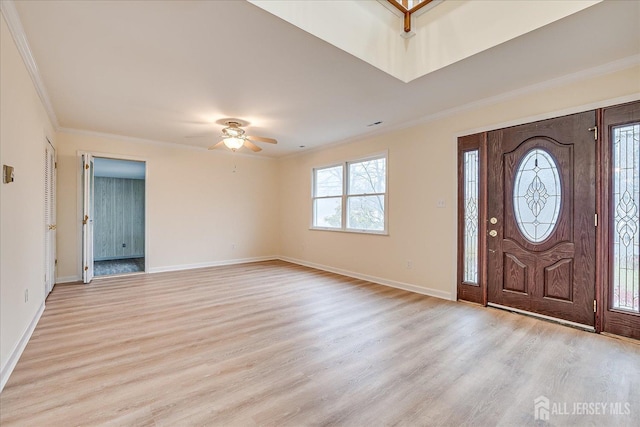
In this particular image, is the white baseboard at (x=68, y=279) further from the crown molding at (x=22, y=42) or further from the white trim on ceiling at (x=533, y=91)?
the white trim on ceiling at (x=533, y=91)

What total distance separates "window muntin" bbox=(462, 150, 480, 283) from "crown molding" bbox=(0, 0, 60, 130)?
461cm

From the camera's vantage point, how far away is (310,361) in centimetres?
232

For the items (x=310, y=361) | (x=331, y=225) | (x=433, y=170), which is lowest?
(x=310, y=361)

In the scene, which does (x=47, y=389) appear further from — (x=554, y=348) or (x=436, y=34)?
(x=436, y=34)

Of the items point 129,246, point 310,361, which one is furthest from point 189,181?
point 310,361

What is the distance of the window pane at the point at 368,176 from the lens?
507cm

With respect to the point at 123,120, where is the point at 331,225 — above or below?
below

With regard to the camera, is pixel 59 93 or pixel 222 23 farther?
pixel 59 93

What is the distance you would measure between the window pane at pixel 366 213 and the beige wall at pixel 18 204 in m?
4.46

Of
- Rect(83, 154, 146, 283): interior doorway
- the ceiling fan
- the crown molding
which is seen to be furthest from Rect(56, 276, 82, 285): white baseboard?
the ceiling fan

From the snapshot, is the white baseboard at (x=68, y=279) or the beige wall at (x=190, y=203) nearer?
the white baseboard at (x=68, y=279)

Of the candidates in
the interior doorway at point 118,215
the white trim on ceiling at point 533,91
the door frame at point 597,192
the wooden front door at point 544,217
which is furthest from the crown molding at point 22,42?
the wooden front door at point 544,217

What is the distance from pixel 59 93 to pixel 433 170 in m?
4.94

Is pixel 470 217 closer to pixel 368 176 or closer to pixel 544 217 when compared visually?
pixel 544 217
